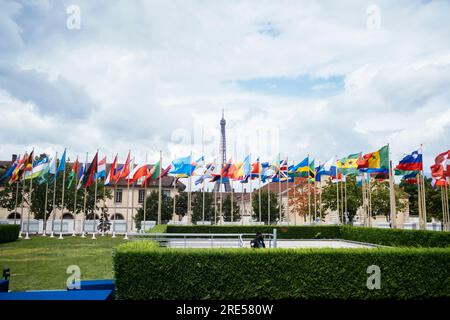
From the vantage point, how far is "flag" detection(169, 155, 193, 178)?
34750mm

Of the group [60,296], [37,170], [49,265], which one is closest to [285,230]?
[49,265]

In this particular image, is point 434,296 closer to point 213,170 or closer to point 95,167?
point 213,170

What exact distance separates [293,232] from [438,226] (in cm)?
3528

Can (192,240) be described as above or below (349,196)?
below

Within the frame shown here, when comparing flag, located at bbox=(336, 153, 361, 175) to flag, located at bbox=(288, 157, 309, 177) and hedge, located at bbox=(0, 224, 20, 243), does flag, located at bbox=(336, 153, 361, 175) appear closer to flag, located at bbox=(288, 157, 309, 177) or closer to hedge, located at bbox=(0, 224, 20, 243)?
flag, located at bbox=(288, 157, 309, 177)

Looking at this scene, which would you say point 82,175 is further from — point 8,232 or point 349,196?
point 349,196

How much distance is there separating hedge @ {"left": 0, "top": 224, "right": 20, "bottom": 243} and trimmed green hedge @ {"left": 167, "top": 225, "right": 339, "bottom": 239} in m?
14.3

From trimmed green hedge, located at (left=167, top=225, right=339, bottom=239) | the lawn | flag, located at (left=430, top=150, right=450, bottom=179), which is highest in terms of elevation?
flag, located at (left=430, top=150, right=450, bottom=179)

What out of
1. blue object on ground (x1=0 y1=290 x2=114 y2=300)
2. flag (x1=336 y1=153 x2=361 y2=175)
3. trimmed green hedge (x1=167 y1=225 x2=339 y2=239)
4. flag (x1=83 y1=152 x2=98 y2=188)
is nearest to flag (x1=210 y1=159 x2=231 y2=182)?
trimmed green hedge (x1=167 y1=225 x2=339 y2=239)

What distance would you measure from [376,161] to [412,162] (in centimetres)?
264

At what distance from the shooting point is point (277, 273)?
11.7 metres

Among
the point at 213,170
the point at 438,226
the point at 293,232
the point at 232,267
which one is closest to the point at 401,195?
the point at 438,226

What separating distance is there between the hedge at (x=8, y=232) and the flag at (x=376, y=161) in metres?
30.9
